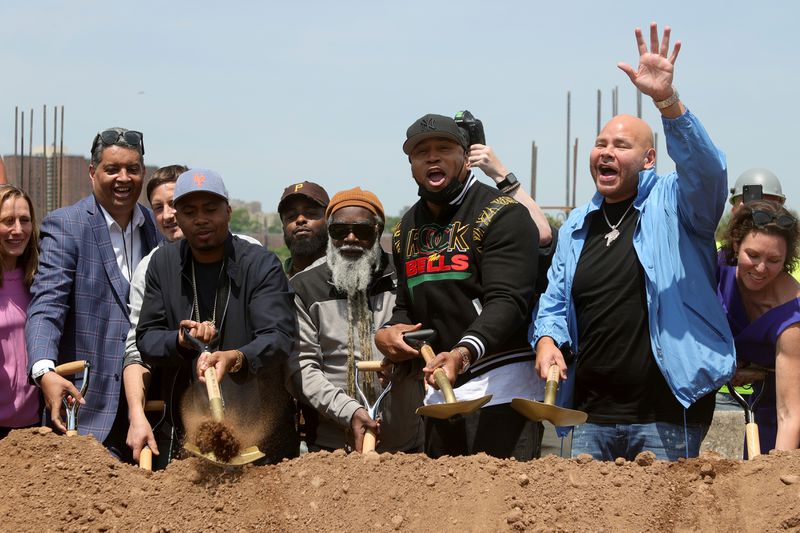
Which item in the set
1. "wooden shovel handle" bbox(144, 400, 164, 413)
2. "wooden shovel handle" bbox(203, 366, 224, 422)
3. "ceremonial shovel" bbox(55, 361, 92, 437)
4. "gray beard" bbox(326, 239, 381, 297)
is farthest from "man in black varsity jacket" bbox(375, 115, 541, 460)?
"ceremonial shovel" bbox(55, 361, 92, 437)

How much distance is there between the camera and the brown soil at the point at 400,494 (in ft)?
10.6

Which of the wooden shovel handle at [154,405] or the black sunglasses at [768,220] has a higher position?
the black sunglasses at [768,220]

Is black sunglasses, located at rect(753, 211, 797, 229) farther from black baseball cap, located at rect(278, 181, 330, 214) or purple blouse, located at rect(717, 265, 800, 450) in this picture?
black baseball cap, located at rect(278, 181, 330, 214)

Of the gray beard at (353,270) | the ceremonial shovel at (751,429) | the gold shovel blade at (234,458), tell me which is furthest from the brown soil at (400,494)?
the gray beard at (353,270)

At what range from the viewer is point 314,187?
5.64 metres

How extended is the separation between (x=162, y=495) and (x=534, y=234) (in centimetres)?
184

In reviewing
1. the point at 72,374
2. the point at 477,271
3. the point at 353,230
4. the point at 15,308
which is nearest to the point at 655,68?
the point at 477,271

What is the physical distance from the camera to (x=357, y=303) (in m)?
4.73

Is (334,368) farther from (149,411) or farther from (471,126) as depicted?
A: (471,126)

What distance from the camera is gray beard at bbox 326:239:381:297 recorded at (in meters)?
4.68

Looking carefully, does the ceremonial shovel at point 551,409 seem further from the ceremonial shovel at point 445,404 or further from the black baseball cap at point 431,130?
the black baseball cap at point 431,130

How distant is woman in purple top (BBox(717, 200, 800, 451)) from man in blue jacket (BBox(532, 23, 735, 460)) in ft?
0.79

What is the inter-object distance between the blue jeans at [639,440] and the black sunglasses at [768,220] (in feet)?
2.84

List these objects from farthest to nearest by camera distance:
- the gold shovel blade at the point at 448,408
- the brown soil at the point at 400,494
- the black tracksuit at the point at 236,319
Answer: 1. the black tracksuit at the point at 236,319
2. the gold shovel blade at the point at 448,408
3. the brown soil at the point at 400,494
